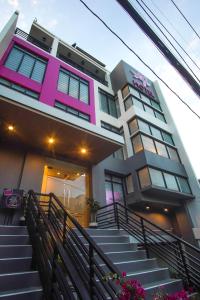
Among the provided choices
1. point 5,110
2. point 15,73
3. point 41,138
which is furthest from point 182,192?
point 15,73

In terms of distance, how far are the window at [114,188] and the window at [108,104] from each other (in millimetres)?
5840

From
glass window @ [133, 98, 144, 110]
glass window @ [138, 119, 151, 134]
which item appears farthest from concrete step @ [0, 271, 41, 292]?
glass window @ [133, 98, 144, 110]

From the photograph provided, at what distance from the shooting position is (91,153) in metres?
9.60

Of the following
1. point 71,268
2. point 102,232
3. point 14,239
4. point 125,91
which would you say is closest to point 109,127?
point 125,91

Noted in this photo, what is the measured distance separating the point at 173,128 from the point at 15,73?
13.3 m

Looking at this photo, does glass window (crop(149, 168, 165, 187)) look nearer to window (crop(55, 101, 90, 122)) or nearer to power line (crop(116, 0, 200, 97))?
window (crop(55, 101, 90, 122))

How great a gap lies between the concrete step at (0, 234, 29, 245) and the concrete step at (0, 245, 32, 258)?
1.33 ft

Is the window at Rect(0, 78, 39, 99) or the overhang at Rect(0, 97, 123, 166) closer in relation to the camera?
the overhang at Rect(0, 97, 123, 166)

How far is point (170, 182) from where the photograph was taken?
12164mm

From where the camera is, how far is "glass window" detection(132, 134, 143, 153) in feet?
40.9

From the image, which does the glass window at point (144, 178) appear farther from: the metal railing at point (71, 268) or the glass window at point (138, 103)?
the metal railing at point (71, 268)

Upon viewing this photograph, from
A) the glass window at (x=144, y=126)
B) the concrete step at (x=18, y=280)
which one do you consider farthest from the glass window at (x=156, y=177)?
the concrete step at (x=18, y=280)

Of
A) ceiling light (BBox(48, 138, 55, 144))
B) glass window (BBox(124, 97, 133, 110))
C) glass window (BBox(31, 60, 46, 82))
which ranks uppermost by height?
glass window (BBox(124, 97, 133, 110))

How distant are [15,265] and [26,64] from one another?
35.2ft
